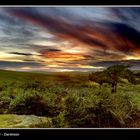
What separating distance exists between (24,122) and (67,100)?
20 cm

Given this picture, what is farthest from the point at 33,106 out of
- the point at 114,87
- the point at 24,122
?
the point at 114,87

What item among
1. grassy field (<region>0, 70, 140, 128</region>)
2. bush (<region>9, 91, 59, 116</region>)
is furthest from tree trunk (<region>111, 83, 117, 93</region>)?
bush (<region>9, 91, 59, 116</region>)

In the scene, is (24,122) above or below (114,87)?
below

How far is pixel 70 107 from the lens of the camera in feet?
7.87

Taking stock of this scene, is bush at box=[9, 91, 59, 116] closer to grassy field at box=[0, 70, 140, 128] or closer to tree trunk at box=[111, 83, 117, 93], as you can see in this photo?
grassy field at box=[0, 70, 140, 128]

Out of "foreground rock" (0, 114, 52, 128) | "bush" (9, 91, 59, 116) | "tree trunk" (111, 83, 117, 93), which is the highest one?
"tree trunk" (111, 83, 117, 93)

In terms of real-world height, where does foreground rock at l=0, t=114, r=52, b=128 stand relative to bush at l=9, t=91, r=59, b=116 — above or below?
below

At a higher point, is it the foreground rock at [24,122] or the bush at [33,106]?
the bush at [33,106]

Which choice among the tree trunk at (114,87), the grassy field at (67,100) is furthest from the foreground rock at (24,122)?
the tree trunk at (114,87)

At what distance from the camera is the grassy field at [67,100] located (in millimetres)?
2387

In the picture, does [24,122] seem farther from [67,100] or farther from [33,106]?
[67,100]

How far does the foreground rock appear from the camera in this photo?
2.37 metres

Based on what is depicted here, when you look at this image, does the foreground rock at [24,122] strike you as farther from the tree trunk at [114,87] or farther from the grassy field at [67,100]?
the tree trunk at [114,87]

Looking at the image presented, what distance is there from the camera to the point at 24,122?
7.78 ft
